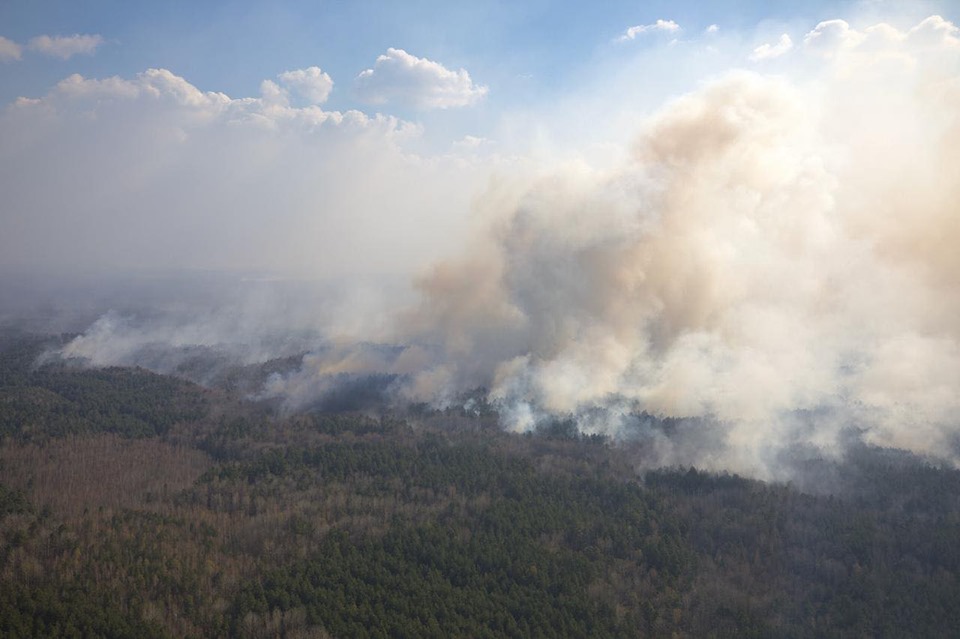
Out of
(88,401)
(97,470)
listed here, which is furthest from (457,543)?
(88,401)

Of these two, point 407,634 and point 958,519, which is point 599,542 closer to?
point 407,634

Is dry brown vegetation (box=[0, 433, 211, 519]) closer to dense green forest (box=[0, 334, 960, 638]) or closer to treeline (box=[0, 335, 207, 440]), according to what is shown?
dense green forest (box=[0, 334, 960, 638])

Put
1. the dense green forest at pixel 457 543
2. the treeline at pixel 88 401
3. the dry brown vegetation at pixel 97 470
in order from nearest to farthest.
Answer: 1. the dense green forest at pixel 457 543
2. the dry brown vegetation at pixel 97 470
3. the treeline at pixel 88 401

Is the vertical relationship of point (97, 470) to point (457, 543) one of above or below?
below

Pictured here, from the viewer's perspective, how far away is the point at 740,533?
59.9 m

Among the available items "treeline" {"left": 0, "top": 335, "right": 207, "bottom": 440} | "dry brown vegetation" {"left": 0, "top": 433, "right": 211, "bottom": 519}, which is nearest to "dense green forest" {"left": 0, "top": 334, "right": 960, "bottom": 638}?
"dry brown vegetation" {"left": 0, "top": 433, "right": 211, "bottom": 519}

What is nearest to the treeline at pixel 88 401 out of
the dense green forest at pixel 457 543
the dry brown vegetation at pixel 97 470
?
the dry brown vegetation at pixel 97 470

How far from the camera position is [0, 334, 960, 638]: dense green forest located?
45.4 metres

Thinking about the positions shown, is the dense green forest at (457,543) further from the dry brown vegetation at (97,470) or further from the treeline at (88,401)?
the treeline at (88,401)

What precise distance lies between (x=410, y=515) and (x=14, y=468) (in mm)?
53418

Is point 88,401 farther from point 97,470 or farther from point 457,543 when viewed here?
point 457,543

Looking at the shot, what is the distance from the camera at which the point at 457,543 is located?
57.1 m

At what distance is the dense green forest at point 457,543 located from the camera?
1789 inches

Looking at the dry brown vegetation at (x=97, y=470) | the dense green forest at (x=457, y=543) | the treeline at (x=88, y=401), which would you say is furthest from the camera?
the treeline at (x=88, y=401)
